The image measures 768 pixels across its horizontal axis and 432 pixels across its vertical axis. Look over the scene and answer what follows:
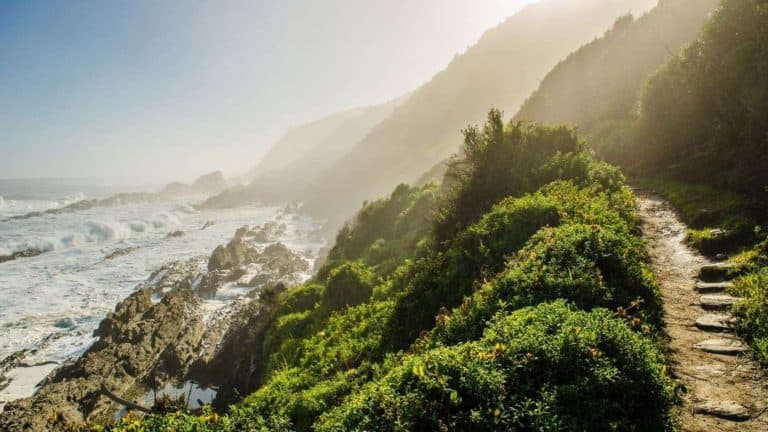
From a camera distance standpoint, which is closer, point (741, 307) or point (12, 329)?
point (741, 307)

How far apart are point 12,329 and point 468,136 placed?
1536 inches

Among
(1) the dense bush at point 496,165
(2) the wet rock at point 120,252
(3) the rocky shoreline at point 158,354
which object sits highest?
(1) the dense bush at point 496,165

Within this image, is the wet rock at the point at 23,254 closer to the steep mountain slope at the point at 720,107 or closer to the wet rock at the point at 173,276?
the wet rock at the point at 173,276

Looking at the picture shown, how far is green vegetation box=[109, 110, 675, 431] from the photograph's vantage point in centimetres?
562

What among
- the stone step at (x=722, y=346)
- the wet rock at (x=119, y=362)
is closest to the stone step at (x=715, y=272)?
the stone step at (x=722, y=346)

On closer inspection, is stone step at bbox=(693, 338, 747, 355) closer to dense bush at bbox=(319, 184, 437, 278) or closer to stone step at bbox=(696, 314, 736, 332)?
stone step at bbox=(696, 314, 736, 332)

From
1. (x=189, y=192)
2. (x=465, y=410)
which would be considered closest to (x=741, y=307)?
(x=465, y=410)

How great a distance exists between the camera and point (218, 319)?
33.2 m

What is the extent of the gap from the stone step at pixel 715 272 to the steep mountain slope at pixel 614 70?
18.7 meters

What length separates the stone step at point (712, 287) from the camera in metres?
8.35

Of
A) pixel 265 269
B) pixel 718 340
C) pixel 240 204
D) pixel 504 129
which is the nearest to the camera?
pixel 718 340

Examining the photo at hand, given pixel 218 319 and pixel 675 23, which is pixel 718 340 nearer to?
pixel 218 319

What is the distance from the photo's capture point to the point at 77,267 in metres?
49.6

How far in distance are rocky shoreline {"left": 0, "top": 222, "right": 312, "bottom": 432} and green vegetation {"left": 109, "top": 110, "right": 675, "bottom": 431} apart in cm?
502
